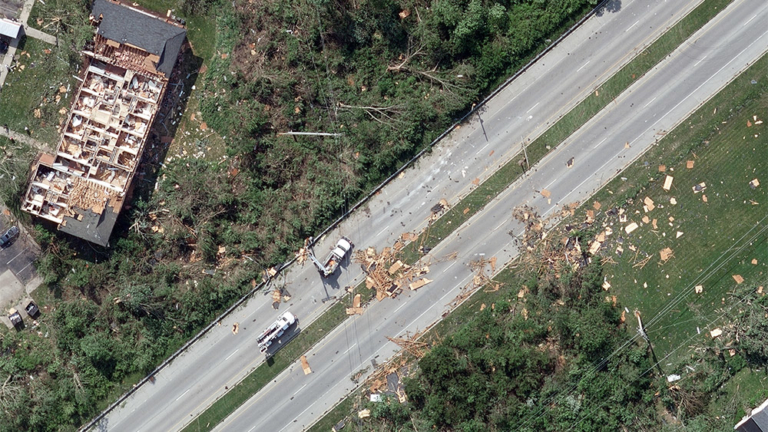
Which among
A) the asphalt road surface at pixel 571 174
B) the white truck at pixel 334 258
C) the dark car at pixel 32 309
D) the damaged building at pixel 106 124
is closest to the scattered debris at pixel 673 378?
the asphalt road surface at pixel 571 174

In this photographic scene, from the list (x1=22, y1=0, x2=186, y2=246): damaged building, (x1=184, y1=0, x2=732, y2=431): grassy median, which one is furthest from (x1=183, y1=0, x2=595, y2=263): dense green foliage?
(x1=184, y1=0, x2=732, y2=431): grassy median

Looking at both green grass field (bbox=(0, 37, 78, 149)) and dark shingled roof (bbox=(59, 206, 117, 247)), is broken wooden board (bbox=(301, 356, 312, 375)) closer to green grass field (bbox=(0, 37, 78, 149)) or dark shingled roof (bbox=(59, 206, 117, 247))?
dark shingled roof (bbox=(59, 206, 117, 247))

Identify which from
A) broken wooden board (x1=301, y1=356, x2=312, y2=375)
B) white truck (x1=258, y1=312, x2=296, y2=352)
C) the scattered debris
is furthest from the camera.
Result: broken wooden board (x1=301, y1=356, x2=312, y2=375)

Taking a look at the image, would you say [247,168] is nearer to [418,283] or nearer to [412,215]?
[412,215]

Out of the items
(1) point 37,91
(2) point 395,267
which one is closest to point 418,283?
(2) point 395,267

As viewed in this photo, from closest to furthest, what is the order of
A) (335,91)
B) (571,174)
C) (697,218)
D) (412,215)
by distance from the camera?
1. (335,91)
2. (697,218)
3. (571,174)
4. (412,215)

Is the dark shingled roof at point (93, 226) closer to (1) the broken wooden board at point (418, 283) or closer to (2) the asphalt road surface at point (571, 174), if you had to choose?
(2) the asphalt road surface at point (571, 174)

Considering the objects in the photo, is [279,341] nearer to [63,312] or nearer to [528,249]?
[63,312]
